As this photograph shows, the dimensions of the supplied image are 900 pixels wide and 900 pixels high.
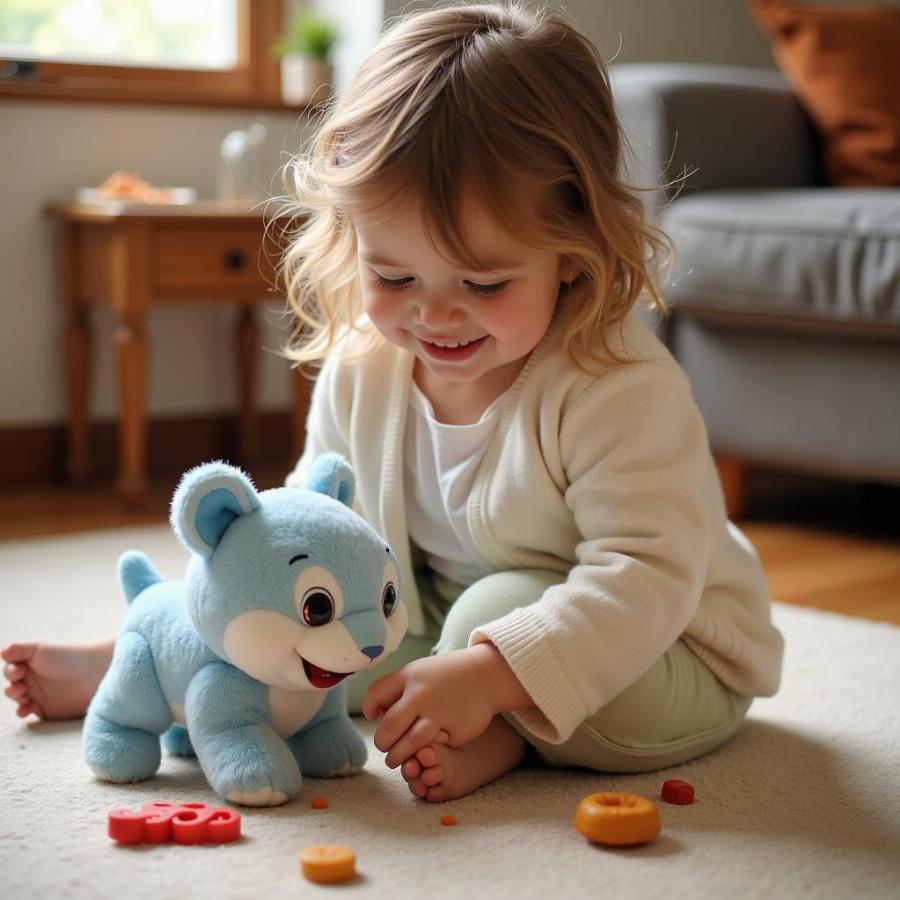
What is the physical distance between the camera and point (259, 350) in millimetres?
2605

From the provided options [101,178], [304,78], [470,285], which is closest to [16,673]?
[470,285]

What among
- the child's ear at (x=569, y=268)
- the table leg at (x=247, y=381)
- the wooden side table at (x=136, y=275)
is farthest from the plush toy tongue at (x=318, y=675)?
the table leg at (x=247, y=381)

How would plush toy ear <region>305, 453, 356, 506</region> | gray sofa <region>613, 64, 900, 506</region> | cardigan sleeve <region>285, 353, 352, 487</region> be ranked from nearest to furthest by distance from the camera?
1. plush toy ear <region>305, 453, 356, 506</region>
2. cardigan sleeve <region>285, 353, 352, 487</region>
3. gray sofa <region>613, 64, 900, 506</region>

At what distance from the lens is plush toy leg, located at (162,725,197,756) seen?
1047 mm

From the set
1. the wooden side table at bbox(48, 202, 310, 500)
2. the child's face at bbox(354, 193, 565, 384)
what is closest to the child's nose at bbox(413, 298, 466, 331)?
the child's face at bbox(354, 193, 565, 384)

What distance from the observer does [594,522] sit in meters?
1.04

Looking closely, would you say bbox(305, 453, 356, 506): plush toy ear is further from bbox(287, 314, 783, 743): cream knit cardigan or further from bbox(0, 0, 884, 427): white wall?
bbox(0, 0, 884, 427): white wall

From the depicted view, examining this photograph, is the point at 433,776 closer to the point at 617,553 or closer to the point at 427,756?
the point at 427,756

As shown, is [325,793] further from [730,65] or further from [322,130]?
[730,65]

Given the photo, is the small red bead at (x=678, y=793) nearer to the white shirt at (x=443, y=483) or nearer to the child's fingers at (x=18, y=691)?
the white shirt at (x=443, y=483)

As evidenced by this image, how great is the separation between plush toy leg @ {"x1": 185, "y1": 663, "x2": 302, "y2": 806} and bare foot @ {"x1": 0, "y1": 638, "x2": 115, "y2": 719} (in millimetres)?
211

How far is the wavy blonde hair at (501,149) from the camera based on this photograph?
98 centimetres

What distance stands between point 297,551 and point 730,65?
2.46m

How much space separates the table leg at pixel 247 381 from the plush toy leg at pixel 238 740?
5.27 ft
